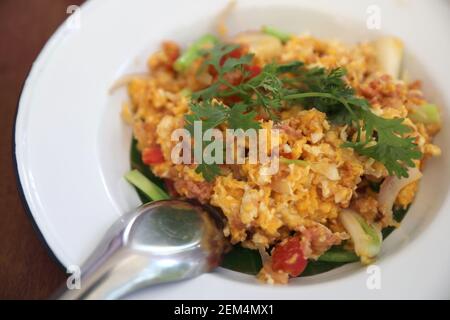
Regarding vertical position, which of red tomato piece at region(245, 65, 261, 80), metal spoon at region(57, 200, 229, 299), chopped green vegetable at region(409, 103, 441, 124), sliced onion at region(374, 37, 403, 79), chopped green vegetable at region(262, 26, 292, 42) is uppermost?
chopped green vegetable at region(262, 26, 292, 42)

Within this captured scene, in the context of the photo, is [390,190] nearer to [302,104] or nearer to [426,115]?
[426,115]

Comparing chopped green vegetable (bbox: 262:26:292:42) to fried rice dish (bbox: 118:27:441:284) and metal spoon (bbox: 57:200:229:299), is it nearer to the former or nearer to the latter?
fried rice dish (bbox: 118:27:441:284)

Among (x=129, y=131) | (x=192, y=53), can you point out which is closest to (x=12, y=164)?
(x=129, y=131)

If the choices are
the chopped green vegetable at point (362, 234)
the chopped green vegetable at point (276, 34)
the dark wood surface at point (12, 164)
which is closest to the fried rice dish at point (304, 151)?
the chopped green vegetable at point (362, 234)

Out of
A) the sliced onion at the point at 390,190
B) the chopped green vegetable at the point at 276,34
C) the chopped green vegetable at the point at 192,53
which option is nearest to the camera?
the sliced onion at the point at 390,190

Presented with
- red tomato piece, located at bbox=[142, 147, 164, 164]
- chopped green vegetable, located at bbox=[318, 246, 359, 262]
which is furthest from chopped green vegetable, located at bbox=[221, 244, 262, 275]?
red tomato piece, located at bbox=[142, 147, 164, 164]

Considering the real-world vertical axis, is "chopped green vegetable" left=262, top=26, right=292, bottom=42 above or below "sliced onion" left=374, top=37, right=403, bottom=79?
above

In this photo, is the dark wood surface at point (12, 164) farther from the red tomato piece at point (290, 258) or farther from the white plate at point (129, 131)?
the red tomato piece at point (290, 258)
